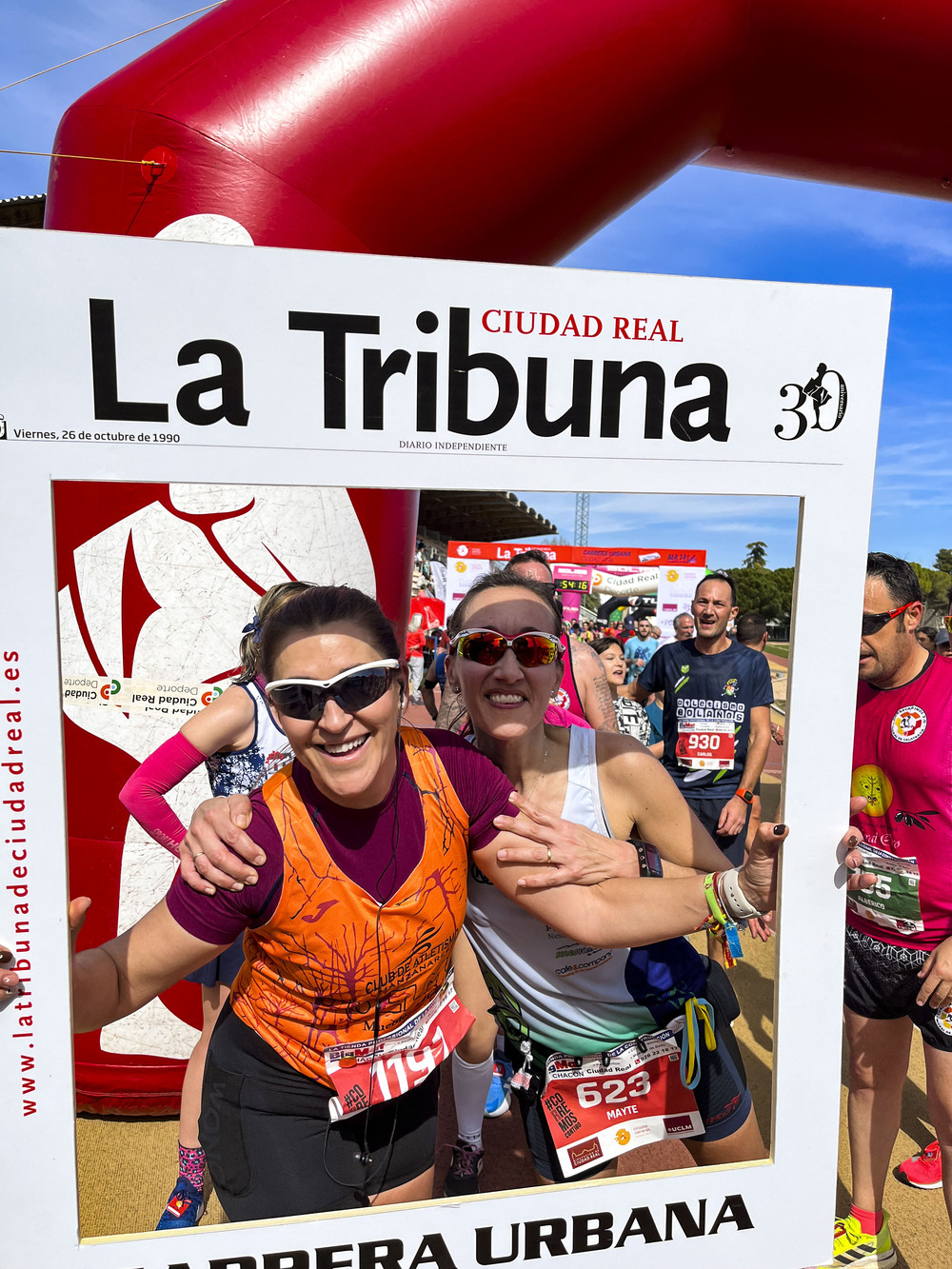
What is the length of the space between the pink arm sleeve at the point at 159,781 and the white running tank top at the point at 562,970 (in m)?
1.01

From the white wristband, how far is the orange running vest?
0.53 metres

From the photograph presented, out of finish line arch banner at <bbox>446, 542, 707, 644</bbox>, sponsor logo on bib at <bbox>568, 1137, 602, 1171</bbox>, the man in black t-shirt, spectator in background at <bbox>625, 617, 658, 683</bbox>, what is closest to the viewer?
sponsor logo on bib at <bbox>568, 1137, 602, 1171</bbox>

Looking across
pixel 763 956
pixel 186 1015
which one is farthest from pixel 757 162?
pixel 186 1015

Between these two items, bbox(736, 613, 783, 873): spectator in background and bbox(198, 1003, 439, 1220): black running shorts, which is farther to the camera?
bbox(736, 613, 783, 873): spectator in background

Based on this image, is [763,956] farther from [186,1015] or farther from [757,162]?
[757,162]

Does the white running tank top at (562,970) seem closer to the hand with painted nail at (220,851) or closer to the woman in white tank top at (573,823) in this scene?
the woman in white tank top at (573,823)

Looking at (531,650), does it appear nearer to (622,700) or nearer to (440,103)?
(440,103)

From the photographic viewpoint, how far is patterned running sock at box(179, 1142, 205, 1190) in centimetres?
224

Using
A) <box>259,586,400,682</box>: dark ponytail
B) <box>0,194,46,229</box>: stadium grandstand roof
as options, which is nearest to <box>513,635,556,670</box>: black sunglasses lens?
<box>259,586,400,682</box>: dark ponytail

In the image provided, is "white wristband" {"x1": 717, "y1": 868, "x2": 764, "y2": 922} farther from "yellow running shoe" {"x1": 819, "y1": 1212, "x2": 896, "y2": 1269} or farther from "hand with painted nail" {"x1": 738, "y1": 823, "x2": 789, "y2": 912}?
"yellow running shoe" {"x1": 819, "y1": 1212, "x2": 896, "y2": 1269}

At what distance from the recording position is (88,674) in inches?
96.7

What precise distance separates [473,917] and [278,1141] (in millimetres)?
567

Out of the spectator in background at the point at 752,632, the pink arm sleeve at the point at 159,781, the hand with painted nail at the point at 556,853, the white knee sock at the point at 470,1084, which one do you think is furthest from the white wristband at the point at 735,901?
the spectator in background at the point at 752,632

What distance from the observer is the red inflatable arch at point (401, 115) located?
7.88ft
